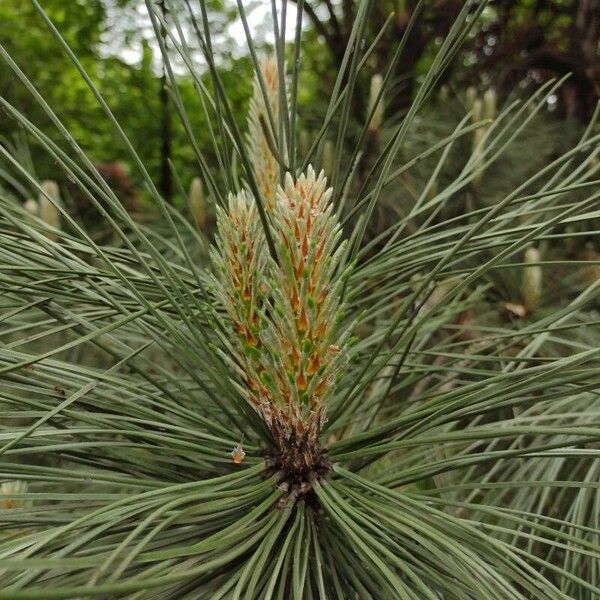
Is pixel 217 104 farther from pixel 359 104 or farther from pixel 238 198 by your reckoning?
pixel 359 104

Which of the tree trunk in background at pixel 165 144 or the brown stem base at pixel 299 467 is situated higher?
the tree trunk in background at pixel 165 144

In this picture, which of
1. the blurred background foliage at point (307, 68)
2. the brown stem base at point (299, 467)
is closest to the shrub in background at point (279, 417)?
the brown stem base at point (299, 467)

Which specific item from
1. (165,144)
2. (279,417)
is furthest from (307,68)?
(279,417)

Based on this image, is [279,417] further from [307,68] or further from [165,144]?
[307,68]

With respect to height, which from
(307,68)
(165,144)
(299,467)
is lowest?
(299,467)

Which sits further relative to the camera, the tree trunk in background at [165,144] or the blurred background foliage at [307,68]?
the tree trunk in background at [165,144]

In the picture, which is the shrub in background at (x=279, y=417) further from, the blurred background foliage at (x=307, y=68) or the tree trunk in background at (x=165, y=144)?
the tree trunk in background at (x=165, y=144)

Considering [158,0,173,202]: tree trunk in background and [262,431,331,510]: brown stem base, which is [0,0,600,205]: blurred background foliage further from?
[262,431,331,510]: brown stem base

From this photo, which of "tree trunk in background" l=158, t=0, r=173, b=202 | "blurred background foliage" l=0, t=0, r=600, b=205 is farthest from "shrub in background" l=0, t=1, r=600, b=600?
"tree trunk in background" l=158, t=0, r=173, b=202

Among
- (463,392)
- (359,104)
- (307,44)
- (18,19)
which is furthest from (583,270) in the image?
(18,19)
